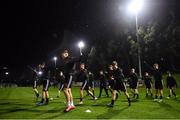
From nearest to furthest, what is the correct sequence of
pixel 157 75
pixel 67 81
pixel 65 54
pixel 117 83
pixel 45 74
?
pixel 67 81 < pixel 65 54 < pixel 117 83 < pixel 45 74 < pixel 157 75

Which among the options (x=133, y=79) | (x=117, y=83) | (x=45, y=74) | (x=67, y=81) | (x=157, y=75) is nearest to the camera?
(x=67, y=81)

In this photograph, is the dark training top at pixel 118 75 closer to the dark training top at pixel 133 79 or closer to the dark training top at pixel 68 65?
the dark training top at pixel 68 65

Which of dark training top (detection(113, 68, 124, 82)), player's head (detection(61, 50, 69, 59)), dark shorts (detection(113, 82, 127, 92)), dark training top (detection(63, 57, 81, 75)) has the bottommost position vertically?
dark shorts (detection(113, 82, 127, 92))

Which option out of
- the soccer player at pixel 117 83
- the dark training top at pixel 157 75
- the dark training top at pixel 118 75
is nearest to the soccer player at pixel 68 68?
the soccer player at pixel 117 83

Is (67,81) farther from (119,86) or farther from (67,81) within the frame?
(119,86)

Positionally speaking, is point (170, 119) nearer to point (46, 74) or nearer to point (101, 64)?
point (46, 74)

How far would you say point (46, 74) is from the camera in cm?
1672

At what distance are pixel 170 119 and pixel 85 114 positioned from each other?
354cm

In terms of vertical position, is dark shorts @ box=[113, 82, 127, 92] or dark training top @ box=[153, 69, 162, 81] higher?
dark training top @ box=[153, 69, 162, 81]

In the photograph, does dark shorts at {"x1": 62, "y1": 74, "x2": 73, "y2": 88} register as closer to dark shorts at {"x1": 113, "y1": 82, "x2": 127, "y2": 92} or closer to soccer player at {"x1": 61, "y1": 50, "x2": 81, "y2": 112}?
soccer player at {"x1": 61, "y1": 50, "x2": 81, "y2": 112}

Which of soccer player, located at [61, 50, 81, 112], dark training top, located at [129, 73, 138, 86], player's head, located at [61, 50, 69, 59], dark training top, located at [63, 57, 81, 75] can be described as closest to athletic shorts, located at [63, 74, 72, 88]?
soccer player, located at [61, 50, 81, 112]

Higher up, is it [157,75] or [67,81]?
→ [157,75]

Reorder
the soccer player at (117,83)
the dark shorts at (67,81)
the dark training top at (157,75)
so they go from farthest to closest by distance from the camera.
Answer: the dark training top at (157,75) < the soccer player at (117,83) < the dark shorts at (67,81)

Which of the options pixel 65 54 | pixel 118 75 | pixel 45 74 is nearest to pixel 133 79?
pixel 118 75
